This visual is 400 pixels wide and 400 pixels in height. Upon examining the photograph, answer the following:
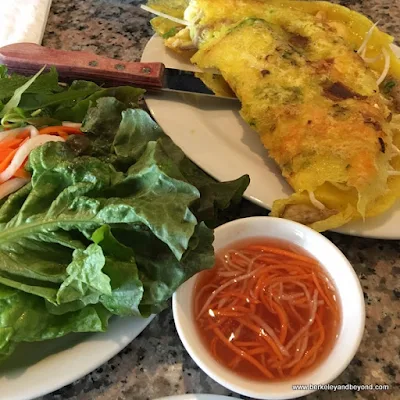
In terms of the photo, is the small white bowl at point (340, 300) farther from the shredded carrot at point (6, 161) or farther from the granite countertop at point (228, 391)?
the shredded carrot at point (6, 161)

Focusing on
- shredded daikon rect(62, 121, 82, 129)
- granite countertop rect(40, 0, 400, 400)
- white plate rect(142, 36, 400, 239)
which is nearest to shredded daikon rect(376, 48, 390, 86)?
white plate rect(142, 36, 400, 239)

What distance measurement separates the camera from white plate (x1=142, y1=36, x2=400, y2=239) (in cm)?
113

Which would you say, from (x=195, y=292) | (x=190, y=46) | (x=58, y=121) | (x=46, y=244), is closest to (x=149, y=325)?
(x=195, y=292)

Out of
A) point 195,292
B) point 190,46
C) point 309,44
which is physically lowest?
point 195,292

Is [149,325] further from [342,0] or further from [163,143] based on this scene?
[342,0]

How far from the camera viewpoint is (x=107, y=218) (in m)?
0.83

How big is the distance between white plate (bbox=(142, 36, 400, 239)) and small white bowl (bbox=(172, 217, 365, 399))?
16 centimetres

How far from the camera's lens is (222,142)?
1303mm

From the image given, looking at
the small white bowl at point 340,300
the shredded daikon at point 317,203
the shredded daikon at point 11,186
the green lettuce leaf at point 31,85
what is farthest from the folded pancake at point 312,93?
the shredded daikon at point 11,186

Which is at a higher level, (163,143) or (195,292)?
(163,143)

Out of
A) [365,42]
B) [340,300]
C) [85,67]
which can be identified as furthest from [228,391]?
[365,42]

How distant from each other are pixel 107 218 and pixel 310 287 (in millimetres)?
406

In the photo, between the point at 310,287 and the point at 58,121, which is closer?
the point at 310,287

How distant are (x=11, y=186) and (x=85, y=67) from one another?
49cm
